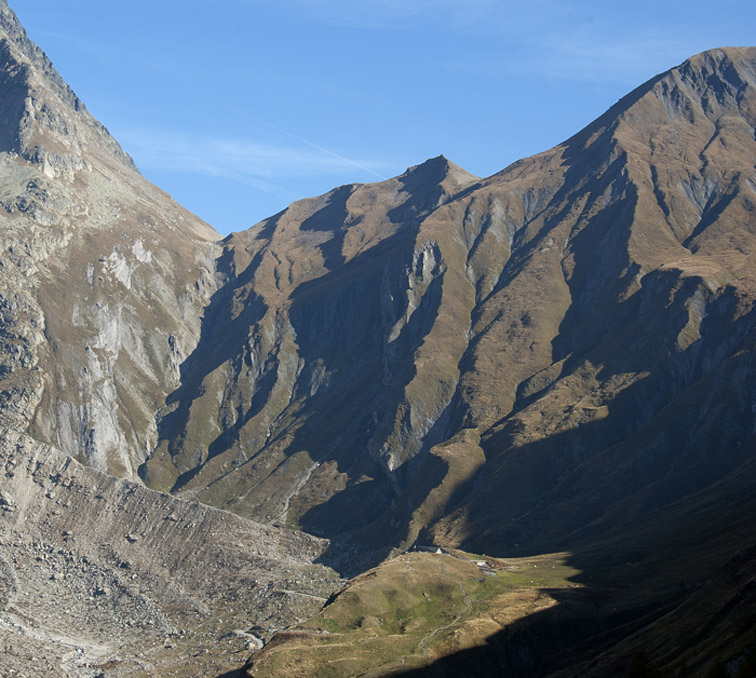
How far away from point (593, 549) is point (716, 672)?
370ft

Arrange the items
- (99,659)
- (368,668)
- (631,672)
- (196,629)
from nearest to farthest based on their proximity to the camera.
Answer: (631,672), (368,668), (99,659), (196,629)

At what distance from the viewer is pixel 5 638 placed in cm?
18050

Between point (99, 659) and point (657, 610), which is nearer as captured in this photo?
point (657, 610)

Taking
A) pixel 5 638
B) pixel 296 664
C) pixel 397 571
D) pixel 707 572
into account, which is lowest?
pixel 5 638

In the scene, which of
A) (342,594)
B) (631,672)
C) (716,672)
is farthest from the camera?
(342,594)

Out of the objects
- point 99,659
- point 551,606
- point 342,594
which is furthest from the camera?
point 99,659

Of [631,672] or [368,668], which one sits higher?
[631,672]

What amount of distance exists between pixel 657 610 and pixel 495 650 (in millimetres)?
23693

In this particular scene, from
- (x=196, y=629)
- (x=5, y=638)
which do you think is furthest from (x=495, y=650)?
(x=5, y=638)

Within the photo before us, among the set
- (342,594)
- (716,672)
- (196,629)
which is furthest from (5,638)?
(716,672)

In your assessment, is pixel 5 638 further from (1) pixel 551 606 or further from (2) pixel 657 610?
(2) pixel 657 610

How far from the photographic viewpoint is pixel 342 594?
162 m

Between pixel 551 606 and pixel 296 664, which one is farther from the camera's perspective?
pixel 551 606

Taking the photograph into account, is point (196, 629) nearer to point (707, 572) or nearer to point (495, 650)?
point (495, 650)
